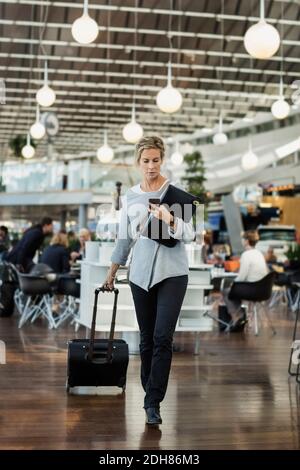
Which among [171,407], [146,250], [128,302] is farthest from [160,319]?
[128,302]

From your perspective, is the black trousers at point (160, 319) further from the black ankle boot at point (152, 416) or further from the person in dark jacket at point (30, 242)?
the person in dark jacket at point (30, 242)

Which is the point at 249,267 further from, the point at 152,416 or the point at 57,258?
the point at 152,416

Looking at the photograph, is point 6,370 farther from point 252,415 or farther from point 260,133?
point 260,133

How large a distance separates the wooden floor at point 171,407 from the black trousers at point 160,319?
0.23 m

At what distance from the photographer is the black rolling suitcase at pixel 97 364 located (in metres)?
4.88

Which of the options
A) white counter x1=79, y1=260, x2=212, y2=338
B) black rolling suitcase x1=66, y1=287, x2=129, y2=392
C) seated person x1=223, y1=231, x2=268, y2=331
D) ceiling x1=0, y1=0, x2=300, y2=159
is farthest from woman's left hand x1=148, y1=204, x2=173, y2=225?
ceiling x1=0, y1=0, x2=300, y2=159

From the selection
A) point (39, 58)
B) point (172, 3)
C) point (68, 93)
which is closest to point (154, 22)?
point (172, 3)

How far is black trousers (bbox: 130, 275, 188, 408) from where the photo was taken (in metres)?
4.03

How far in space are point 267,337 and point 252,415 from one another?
14.7 feet

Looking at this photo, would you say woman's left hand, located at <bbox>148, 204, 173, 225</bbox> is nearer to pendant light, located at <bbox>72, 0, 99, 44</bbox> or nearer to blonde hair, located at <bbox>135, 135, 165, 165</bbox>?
blonde hair, located at <bbox>135, 135, 165, 165</bbox>

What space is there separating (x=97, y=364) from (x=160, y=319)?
3.52 ft

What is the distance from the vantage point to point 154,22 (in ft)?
56.9

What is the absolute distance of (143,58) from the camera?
2031cm

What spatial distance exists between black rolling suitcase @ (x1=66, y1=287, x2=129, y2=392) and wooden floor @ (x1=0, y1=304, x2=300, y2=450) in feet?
0.38
